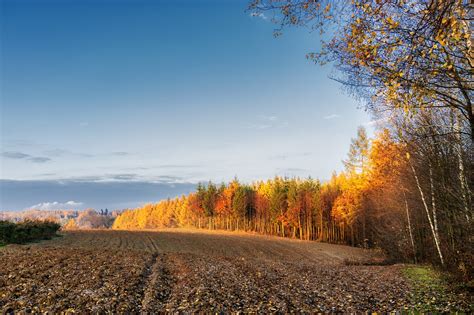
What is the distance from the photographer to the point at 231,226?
83.1m

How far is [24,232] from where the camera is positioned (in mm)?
36125

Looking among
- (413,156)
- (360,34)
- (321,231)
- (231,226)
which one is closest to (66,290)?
(360,34)

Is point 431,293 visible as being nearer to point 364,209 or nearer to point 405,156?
point 405,156

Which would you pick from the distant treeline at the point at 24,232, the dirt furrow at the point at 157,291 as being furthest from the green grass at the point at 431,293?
the distant treeline at the point at 24,232

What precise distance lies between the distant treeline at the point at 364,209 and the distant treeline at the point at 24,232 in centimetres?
3624

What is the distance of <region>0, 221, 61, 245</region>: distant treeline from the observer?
3438 centimetres

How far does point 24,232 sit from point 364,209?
140 ft

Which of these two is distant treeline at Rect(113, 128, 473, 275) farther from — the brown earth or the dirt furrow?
the dirt furrow

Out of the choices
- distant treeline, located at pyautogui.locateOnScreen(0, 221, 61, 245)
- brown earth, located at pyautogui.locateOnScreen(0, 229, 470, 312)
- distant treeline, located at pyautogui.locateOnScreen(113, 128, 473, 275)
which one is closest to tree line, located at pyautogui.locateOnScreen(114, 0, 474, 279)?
distant treeline, located at pyautogui.locateOnScreen(113, 128, 473, 275)

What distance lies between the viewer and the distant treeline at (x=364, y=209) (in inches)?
747

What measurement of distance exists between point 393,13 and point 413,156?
45.0 feet

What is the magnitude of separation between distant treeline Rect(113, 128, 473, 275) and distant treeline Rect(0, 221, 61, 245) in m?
36.2

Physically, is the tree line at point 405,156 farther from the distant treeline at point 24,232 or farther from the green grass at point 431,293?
the distant treeline at point 24,232

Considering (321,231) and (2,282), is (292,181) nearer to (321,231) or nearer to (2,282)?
(321,231)
